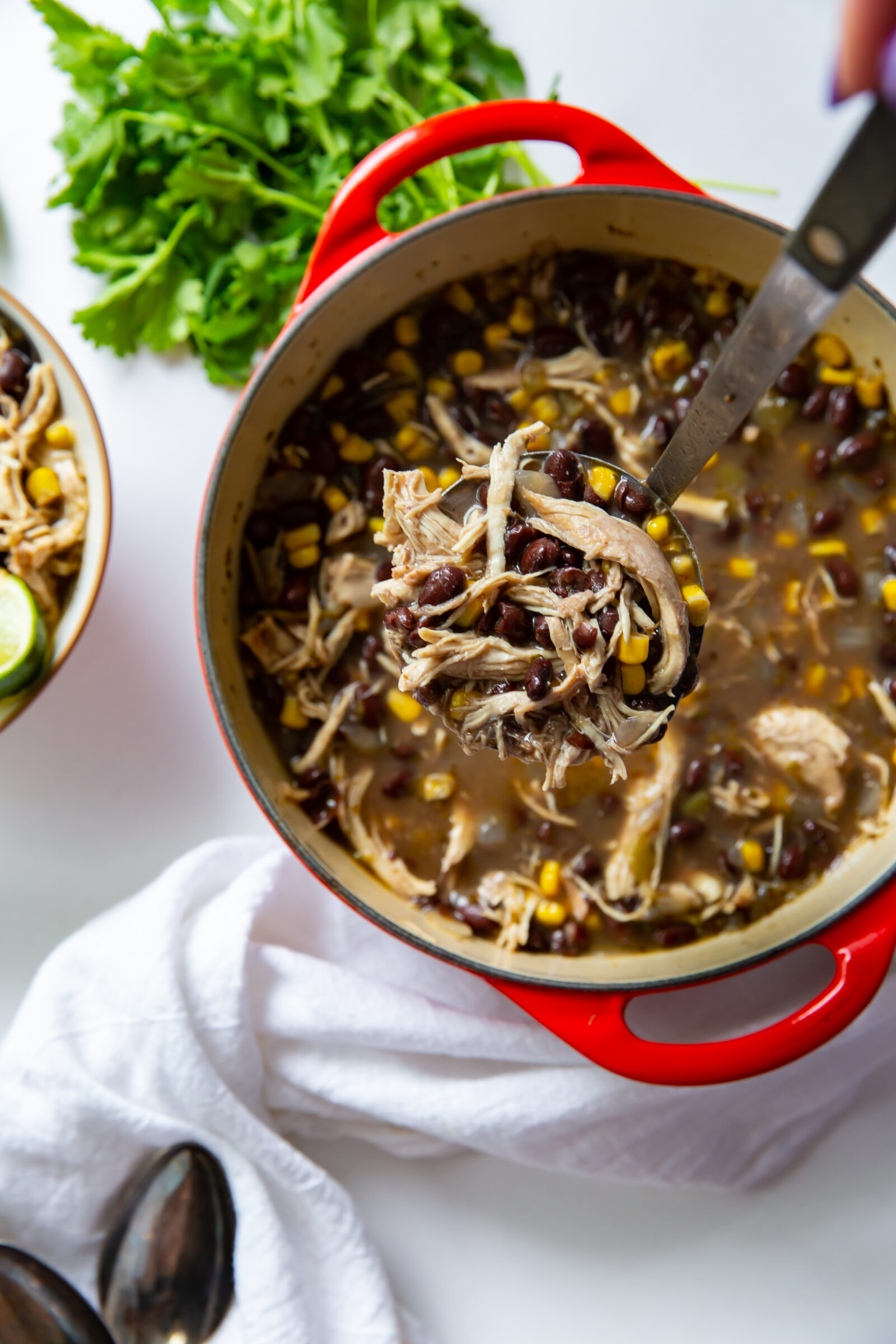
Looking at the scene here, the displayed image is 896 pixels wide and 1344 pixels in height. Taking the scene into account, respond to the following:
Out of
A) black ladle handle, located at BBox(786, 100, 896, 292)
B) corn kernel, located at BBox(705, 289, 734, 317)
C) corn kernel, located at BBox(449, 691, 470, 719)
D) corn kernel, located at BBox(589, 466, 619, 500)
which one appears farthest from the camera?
corn kernel, located at BBox(705, 289, 734, 317)

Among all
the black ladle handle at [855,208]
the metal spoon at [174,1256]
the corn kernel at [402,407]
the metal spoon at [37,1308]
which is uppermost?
the black ladle handle at [855,208]

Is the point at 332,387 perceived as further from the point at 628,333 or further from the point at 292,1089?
the point at 292,1089

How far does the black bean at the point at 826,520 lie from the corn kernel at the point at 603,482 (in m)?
0.72

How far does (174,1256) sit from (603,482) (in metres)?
2.18

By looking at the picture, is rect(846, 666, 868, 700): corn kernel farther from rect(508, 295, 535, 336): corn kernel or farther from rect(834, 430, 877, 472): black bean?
rect(508, 295, 535, 336): corn kernel

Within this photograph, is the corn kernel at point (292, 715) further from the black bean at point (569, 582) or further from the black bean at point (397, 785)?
the black bean at point (569, 582)

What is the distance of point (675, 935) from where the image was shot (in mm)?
2658

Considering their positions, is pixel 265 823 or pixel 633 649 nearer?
pixel 633 649

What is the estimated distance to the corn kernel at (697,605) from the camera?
2.17 m

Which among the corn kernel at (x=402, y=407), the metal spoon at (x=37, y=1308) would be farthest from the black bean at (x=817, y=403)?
the metal spoon at (x=37, y=1308)

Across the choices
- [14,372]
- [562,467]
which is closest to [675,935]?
[562,467]

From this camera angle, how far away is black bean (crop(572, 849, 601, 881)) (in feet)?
8.82

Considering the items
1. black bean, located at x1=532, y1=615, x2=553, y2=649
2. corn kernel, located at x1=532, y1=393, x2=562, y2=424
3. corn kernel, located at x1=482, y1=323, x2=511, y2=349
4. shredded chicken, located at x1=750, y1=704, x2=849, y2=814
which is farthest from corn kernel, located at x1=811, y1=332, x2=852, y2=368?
black bean, located at x1=532, y1=615, x2=553, y2=649

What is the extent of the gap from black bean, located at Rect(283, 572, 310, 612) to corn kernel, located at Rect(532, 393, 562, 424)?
2.35 ft
